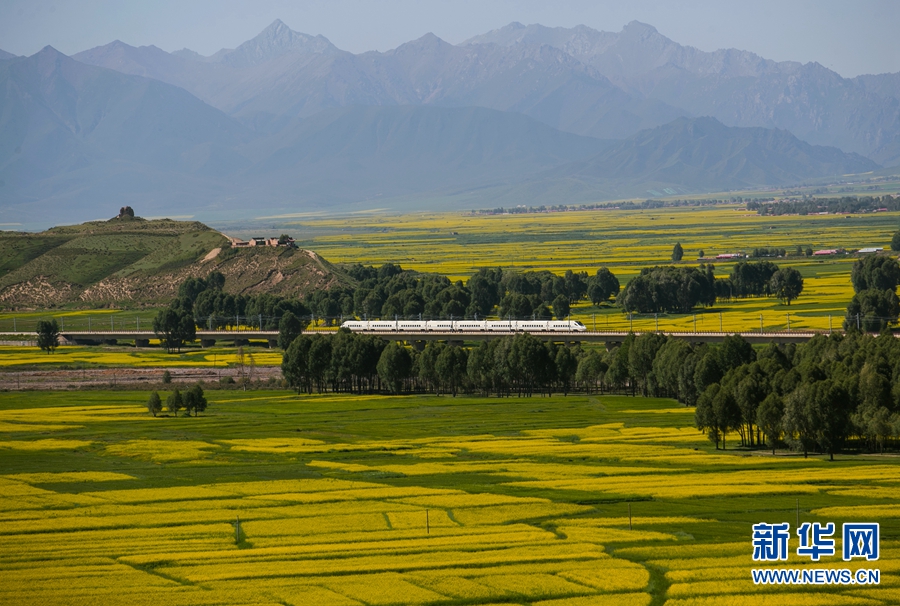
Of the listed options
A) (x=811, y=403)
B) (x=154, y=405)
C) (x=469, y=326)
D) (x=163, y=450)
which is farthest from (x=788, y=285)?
(x=163, y=450)

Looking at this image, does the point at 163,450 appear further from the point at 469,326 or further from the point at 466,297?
the point at 466,297

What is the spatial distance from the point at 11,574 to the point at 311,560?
39.7 feet

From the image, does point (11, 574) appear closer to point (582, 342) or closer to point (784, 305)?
point (582, 342)

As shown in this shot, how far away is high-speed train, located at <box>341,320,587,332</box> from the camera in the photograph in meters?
150

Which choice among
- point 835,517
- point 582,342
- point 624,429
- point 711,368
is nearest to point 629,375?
point 711,368

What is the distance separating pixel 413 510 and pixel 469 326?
9259 centimetres

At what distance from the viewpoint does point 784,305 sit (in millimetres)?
172125

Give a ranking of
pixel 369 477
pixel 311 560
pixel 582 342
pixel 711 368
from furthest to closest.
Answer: pixel 582 342, pixel 711 368, pixel 369 477, pixel 311 560

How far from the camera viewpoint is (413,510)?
63562mm

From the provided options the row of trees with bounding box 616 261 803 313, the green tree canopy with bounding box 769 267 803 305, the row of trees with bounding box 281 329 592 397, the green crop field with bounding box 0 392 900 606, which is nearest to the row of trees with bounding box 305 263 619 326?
the row of trees with bounding box 616 261 803 313

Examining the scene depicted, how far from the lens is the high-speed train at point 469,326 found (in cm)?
14950

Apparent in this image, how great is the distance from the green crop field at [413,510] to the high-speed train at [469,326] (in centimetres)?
4851

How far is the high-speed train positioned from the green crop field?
48511 millimetres

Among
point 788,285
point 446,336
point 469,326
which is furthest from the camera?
A: point 788,285
